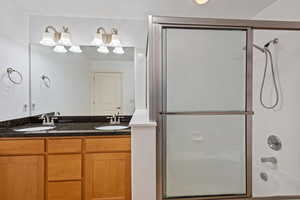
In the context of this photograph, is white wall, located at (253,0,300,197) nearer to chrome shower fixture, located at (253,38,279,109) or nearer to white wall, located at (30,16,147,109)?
chrome shower fixture, located at (253,38,279,109)

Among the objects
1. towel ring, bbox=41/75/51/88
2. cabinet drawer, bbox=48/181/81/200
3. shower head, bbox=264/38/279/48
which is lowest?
cabinet drawer, bbox=48/181/81/200

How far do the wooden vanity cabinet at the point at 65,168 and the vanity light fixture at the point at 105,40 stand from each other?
47.4 inches

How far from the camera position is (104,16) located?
7.70 ft

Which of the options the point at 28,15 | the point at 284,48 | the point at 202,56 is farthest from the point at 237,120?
the point at 28,15

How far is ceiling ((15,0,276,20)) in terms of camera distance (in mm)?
2016

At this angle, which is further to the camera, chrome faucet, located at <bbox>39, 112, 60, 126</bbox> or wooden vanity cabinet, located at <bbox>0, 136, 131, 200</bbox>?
chrome faucet, located at <bbox>39, 112, 60, 126</bbox>

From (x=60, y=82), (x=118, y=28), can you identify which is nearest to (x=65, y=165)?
(x=60, y=82)

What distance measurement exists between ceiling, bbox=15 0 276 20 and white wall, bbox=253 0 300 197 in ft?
1.00

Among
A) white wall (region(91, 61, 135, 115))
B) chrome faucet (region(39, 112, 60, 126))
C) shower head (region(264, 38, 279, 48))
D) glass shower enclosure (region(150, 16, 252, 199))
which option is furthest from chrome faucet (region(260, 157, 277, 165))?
chrome faucet (region(39, 112, 60, 126))

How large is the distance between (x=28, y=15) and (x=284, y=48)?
302cm

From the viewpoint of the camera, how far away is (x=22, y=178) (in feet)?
5.69

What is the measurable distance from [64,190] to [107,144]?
613mm

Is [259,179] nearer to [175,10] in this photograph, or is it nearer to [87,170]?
[87,170]

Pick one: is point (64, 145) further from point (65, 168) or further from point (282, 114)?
point (282, 114)
